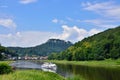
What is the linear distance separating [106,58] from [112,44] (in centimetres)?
916

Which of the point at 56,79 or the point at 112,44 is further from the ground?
the point at 112,44

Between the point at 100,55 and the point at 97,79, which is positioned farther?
the point at 100,55

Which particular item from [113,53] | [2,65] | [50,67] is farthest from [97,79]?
[113,53]

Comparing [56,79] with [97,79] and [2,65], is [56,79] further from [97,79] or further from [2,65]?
[97,79]

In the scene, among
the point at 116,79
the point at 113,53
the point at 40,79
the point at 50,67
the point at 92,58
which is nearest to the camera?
the point at 40,79

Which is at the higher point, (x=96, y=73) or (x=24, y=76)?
(x=24, y=76)

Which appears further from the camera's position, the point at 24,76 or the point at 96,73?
the point at 96,73

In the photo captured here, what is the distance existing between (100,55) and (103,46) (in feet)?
23.0

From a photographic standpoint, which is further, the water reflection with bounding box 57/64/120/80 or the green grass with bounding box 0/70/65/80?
the water reflection with bounding box 57/64/120/80

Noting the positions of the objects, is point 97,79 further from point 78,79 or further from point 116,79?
point 78,79

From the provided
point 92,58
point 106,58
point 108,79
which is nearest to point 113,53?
point 106,58

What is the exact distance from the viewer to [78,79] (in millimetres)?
54594

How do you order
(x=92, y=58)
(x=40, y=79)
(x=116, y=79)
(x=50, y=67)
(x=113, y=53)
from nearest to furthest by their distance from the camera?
(x=40, y=79) → (x=116, y=79) → (x=50, y=67) → (x=113, y=53) → (x=92, y=58)

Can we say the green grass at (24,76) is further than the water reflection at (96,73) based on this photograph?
No
